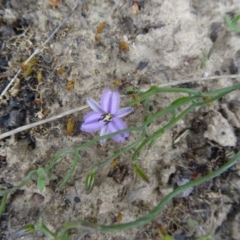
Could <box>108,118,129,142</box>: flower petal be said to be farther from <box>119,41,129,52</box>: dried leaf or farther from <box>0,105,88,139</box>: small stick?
<box>119,41,129,52</box>: dried leaf

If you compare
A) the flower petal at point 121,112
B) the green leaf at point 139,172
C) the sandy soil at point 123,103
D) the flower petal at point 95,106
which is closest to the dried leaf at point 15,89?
the sandy soil at point 123,103

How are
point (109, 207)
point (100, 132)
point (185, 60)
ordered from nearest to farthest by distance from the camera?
point (100, 132), point (109, 207), point (185, 60)

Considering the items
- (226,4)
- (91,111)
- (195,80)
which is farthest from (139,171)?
(226,4)

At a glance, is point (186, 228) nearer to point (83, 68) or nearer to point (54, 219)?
point (54, 219)

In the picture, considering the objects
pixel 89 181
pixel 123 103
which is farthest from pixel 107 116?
pixel 89 181

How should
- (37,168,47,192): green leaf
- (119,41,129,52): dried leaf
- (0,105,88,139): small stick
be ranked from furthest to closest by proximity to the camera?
(119,41,129,52): dried leaf, (0,105,88,139): small stick, (37,168,47,192): green leaf

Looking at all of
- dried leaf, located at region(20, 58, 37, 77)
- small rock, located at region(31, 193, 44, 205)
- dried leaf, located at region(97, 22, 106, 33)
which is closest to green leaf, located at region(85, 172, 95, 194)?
small rock, located at region(31, 193, 44, 205)
